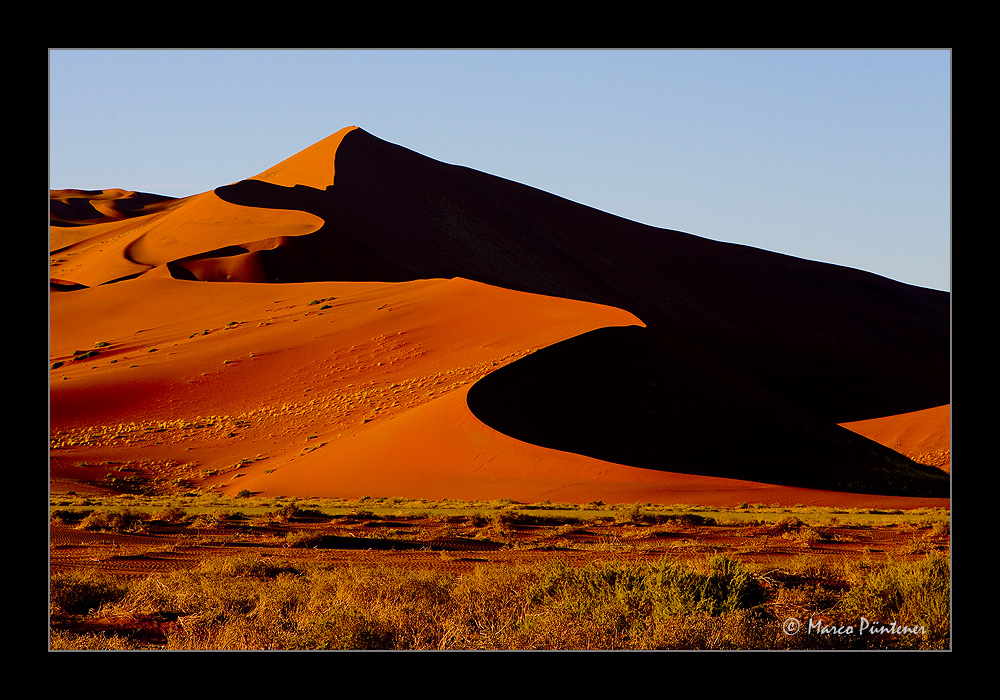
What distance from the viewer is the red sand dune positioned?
27.2 metres

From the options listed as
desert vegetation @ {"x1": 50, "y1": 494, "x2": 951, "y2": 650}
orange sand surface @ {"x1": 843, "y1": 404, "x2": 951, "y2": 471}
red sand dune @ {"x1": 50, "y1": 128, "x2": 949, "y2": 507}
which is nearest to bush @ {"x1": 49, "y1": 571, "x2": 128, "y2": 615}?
desert vegetation @ {"x1": 50, "y1": 494, "x2": 951, "y2": 650}

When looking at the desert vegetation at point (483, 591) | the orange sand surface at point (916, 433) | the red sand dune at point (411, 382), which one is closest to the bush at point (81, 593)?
the desert vegetation at point (483, 591)

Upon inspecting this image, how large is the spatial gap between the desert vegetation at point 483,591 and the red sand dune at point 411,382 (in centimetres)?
827

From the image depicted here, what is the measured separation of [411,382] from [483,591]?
937 inches

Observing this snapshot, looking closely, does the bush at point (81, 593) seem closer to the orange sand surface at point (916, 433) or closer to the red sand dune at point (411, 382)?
the red sand dune at point (411, 382)

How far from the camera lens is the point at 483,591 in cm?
1098

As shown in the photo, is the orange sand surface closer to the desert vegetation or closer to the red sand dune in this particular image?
the red sand dune

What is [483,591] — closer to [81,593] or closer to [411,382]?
[81,593]
